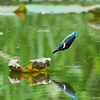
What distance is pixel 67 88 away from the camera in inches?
53.7

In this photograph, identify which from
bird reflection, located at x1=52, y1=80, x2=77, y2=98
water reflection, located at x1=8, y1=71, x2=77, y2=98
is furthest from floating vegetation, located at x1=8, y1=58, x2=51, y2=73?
bird reflection, located at x1=52, y1=80, x2=77, y2=98

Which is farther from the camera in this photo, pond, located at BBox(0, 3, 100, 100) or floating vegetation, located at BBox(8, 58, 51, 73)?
floating vegetation, located at BBox(8, 58, 51, 73)

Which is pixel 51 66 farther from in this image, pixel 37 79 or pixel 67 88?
pixel 67 88

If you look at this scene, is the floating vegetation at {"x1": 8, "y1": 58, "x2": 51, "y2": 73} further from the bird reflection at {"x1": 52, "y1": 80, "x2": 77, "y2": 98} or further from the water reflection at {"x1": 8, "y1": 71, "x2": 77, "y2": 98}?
the bird reflection at {"x1": 52, "y1": 80, "x2": 77, "y2": 98}

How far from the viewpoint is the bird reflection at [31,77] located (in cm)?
148

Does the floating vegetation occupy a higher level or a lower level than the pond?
higher

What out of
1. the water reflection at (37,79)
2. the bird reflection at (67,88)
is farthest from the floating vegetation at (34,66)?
the bird reflection at (67,88)

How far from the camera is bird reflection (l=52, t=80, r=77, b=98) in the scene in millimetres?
1283

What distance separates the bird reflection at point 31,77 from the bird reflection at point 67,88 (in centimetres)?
6

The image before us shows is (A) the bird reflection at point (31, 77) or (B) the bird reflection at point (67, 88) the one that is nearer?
(B) the bird reflection at point (67, 88)

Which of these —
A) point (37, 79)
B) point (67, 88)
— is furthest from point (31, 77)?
point (67, 88)

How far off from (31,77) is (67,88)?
21 cm

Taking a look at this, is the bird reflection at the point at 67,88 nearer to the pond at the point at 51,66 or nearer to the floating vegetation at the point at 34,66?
the pond at the point at 51,66

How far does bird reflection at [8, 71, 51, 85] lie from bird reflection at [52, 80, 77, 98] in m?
0.06
